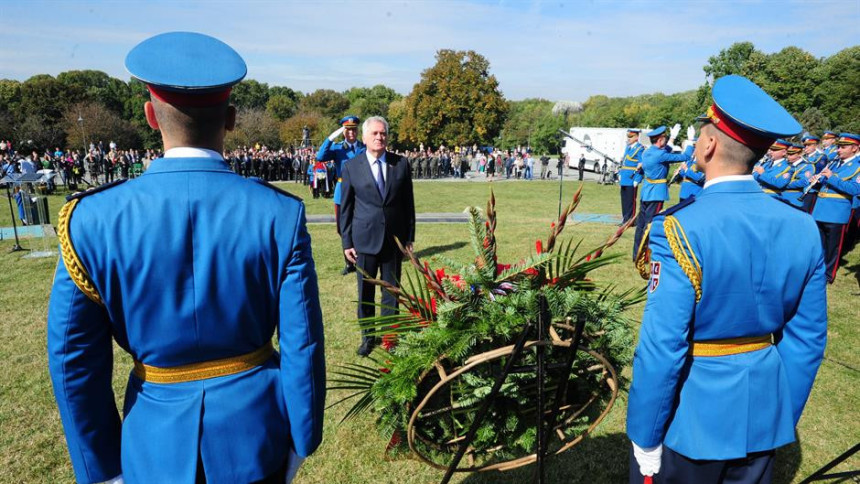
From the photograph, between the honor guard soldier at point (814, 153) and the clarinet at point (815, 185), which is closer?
the clarinet at point (815, 185)

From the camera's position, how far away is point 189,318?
5.36 feet

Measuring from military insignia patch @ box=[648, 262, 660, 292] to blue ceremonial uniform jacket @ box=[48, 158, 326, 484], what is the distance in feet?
4.41

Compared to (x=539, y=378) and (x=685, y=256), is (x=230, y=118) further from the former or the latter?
(x=685, y=256)

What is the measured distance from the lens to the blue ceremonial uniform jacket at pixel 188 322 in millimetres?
1580

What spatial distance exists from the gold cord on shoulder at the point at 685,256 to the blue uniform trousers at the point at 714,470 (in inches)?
28.4

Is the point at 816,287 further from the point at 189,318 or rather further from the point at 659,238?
the point at 189,318

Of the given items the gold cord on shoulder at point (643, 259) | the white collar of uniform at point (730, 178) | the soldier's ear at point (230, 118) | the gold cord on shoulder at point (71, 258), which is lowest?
the gold cord on shoulder at point (643, 259)

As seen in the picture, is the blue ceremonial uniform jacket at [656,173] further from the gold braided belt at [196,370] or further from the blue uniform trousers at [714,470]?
the gold braided belt at [196,370]

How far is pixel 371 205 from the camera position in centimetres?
518

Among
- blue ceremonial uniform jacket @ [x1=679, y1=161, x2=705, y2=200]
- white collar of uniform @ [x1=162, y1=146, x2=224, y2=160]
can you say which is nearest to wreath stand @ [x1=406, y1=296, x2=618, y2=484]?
white collar of uniform @ [x1=162, y1=146, x2=224, y2=160]

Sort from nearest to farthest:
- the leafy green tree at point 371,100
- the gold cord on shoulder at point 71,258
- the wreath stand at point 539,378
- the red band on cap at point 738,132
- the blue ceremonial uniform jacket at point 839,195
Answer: the gold cord on shoulder at point 71,258
the wreath stand at point 539,378
the red band on cap at point 738,132
the blue ceremonial uniform jacket at point 839,195
the leafy green tree at point 371,100

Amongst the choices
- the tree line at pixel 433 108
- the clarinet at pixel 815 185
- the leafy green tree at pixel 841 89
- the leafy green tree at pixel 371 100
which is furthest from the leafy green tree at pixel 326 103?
the clarinet at pixel 815 185

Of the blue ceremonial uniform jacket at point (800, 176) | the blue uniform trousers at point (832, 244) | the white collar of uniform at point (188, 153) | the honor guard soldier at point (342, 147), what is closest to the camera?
the white collar of uniform at point (188, 153)

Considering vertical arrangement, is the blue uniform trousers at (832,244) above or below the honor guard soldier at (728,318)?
below
